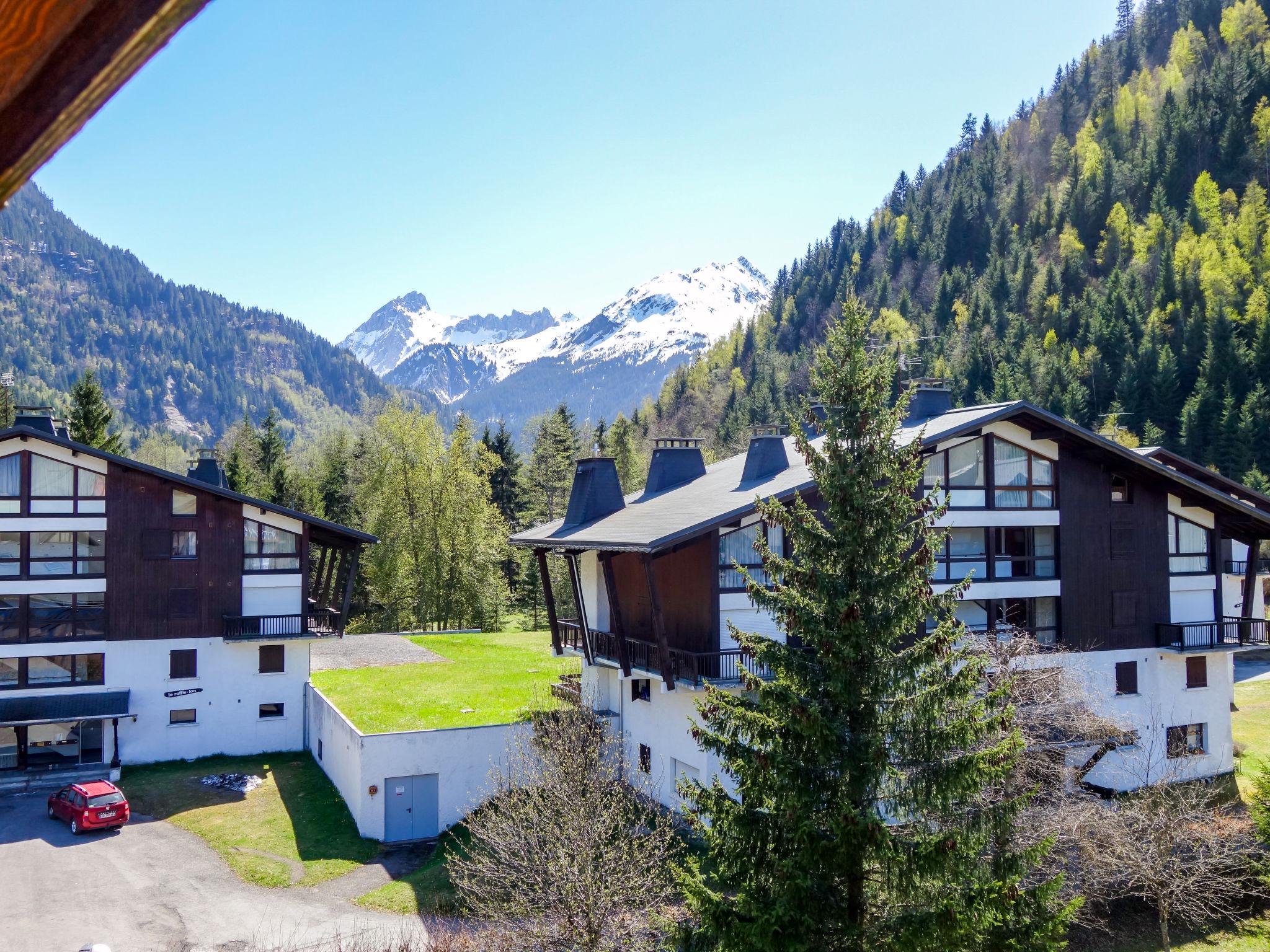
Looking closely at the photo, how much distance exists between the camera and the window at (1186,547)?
97.1 ft

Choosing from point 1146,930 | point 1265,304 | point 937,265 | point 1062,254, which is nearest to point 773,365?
point 937,265

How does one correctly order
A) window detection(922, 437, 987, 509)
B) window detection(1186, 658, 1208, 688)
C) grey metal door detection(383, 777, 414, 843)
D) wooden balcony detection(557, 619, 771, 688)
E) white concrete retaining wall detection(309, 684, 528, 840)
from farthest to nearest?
window detection(1186, 658, 1208, 688) → window detection(922, 437, 987, 509) → grey metal door detection(383, 777, 414, 843) → white concrete retaining wall detection(309, 684, 528, 840) → wooden balcony detection(557, 619, 771, 688)

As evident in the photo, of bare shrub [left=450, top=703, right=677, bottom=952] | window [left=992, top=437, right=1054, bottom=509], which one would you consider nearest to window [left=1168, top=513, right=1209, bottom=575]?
window [left=992, top=437, right=1054, bottom=509]

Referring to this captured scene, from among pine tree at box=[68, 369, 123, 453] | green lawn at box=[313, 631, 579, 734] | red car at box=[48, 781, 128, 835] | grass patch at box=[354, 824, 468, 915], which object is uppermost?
pine tree at box=[68, 369, 123, 453]

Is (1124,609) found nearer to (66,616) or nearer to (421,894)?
(421,894)

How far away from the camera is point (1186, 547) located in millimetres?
29953

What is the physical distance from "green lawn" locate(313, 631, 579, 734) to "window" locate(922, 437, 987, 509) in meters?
14.5

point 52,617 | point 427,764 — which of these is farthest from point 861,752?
point 52,617

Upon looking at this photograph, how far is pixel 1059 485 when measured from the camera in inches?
1105

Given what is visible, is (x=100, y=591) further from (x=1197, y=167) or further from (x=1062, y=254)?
(x=1197, y=167)

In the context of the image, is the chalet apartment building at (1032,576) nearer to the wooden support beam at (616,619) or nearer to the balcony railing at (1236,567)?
the wooden support beam at (616,619)

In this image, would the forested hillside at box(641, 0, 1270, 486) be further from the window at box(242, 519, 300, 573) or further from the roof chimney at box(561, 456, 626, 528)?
the window at box(242, 519, 300, 573)

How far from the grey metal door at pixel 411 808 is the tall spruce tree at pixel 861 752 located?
14361 millimetres

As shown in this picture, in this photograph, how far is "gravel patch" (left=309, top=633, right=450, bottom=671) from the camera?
41.1m
